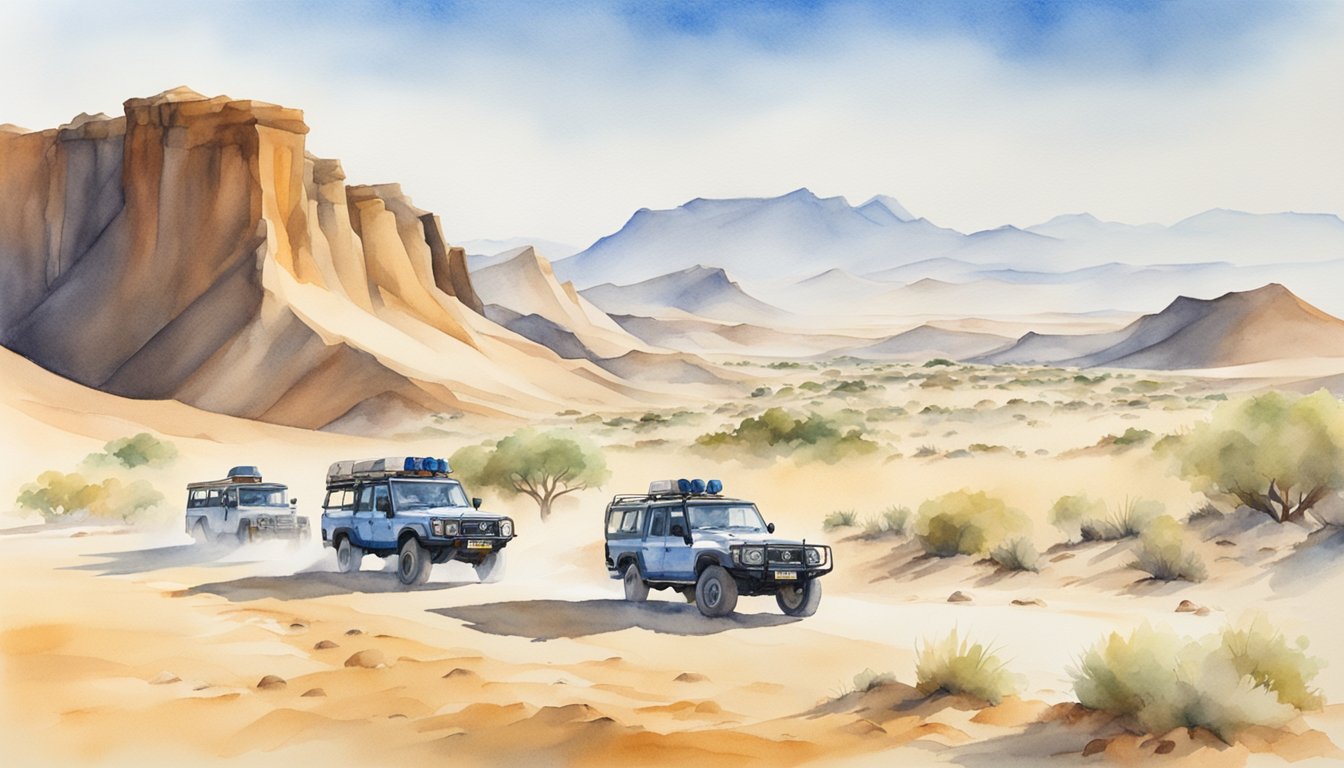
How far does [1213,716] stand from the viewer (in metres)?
10.1

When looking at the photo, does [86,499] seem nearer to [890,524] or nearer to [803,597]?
[890,524]

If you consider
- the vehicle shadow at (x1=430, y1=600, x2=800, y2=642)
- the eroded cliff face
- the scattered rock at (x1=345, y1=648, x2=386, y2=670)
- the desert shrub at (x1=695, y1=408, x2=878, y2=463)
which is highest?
the eroded cliff face

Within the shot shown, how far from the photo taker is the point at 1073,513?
24062mm

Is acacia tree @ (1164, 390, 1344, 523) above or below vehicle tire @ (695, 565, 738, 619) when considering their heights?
above

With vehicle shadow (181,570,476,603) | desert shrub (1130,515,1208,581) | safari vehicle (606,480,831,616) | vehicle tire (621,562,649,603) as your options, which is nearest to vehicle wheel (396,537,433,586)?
vehicle shadow (181,570,476,603)

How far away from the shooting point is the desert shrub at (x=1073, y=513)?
2398 centimetres

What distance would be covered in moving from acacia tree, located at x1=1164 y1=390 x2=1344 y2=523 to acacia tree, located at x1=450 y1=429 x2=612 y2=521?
16.1 meters

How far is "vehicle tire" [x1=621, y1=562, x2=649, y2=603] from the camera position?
19516 millimetres

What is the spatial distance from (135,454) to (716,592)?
39907 mm

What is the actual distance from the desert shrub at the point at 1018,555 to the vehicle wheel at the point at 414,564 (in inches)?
366

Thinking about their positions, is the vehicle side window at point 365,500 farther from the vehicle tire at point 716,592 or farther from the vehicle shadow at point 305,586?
the vehicle tire at point 716,592

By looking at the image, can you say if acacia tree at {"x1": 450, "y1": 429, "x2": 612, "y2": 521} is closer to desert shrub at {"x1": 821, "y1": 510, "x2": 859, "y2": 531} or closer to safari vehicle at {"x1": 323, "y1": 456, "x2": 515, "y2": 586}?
desert shrub at {"x1": 821, "y1": 510, "x2": 859, "y2": 531}

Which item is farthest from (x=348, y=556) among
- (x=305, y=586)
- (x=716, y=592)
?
(x=716, y=592)

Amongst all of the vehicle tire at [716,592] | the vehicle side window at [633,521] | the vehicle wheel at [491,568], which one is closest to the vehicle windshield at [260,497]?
the vehicle wheel at [491,568]
